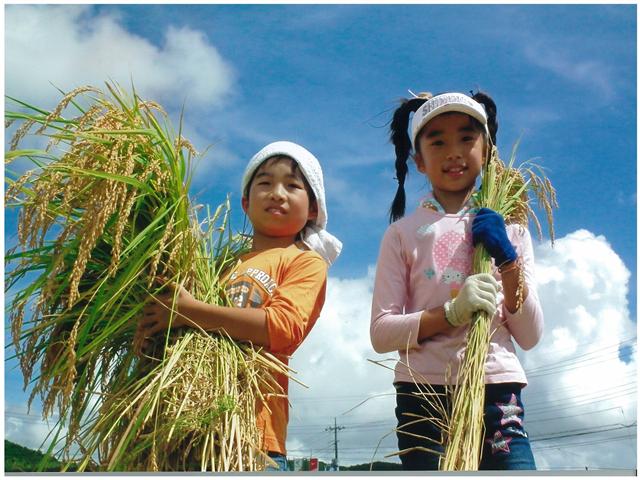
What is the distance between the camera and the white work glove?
217cm

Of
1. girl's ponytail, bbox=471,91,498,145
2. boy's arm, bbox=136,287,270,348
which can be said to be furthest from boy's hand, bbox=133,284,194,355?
Result: girl's ponytail, bbox=471,91,498,145

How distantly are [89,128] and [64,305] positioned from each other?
53 centimetres

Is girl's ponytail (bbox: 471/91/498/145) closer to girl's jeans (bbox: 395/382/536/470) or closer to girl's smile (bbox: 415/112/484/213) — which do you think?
girl's smile (bbox: 415/112/484/213)

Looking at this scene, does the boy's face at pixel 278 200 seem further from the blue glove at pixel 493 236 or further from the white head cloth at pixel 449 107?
the blue glove at pixel 493 236

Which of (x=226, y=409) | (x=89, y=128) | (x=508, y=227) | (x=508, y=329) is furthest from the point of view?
(x=508, y=227)

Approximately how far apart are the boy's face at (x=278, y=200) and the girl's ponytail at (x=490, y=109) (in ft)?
2.22

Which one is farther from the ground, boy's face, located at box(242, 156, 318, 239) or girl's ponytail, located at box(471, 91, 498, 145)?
girl's ponytail, located at box(471, 91, 498, 145)

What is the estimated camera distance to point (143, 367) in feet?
7.33

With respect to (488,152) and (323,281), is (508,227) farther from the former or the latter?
(323,281)

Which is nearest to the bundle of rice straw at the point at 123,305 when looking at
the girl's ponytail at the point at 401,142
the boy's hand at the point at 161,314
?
the boy's hand at the point at 161,314

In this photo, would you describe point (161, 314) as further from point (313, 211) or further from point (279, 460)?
point (313, 211)

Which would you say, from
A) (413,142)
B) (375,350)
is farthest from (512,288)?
(413,142)

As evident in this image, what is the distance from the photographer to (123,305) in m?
2.24

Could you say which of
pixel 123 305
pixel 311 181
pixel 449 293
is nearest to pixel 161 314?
pixel 123 305
